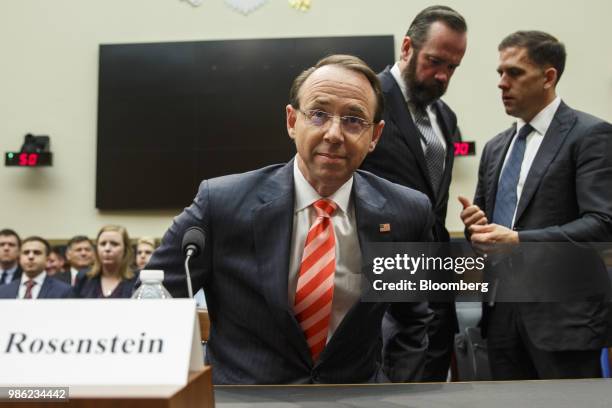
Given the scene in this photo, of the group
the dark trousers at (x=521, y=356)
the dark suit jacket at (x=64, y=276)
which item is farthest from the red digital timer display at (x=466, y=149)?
the dark trousers at (x=521, y=356)

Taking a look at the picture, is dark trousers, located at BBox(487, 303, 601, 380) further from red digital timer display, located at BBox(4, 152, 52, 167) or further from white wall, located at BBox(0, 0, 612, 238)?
red digital timer display, located at BBox(4, 152, 52, 167)

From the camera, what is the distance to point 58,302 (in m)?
0.85

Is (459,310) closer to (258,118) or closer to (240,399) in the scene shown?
(240,399)

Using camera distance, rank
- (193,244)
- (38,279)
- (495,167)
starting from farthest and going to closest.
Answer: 1. (38,279)
2. (495,167)
3. (193,244)

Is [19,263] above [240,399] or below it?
below

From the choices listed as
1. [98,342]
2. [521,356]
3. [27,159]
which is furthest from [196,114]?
[98,342]

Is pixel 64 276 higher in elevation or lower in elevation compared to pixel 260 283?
lower

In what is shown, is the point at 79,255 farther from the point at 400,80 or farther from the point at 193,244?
the point at 193,244

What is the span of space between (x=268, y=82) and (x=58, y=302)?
19.5 feet

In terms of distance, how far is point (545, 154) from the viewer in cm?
208

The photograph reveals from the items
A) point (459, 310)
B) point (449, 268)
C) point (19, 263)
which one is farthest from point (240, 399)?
point (19, 263)

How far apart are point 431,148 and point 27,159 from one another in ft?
18.4

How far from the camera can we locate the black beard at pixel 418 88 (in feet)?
7.55

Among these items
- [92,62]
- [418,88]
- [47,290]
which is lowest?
[47,290]
